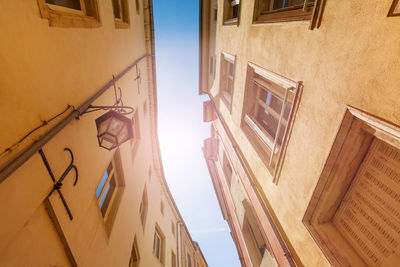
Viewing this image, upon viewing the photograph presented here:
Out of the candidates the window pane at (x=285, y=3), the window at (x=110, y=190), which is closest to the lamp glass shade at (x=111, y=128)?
the window at (x=110, y=190)

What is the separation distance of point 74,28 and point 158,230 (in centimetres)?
958

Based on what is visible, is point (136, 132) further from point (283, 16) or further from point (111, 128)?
point (283, 16)

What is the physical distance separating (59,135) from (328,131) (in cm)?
392

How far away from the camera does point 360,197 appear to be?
8.94 feet

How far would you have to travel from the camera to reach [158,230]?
9.37 metres

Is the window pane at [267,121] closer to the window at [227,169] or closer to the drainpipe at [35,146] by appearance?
the window at [227,169]

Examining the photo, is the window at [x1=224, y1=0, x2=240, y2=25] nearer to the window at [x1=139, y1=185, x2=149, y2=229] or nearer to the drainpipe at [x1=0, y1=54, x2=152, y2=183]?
the drainpipe at [x1=0, y1=54, x2=152, y2=183]

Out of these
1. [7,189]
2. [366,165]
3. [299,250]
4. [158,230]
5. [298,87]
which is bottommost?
[158,230]

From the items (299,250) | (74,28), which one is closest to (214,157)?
(299,250)

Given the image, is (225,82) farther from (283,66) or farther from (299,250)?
(299,250)

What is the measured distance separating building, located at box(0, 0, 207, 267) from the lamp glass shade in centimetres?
2

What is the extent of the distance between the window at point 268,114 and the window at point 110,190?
407 centimetres

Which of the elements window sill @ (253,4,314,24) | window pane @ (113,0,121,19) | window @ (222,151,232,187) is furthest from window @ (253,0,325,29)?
window @ (222,151,232,187)

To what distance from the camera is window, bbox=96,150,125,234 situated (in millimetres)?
3951
